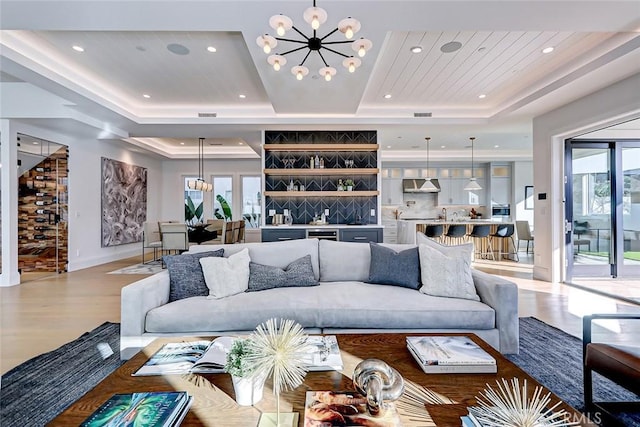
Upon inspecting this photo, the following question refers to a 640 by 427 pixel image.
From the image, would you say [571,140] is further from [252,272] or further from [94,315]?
[94,315]

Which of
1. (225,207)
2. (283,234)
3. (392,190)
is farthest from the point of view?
(392,190)

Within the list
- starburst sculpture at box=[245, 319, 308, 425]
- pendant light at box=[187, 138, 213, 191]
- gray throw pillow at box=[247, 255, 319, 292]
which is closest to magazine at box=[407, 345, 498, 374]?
starburst sculpture at box=[245, 319, 308, 425]

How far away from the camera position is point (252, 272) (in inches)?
110

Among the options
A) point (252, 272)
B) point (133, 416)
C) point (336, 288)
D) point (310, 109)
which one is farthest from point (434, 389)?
point (310, 109)

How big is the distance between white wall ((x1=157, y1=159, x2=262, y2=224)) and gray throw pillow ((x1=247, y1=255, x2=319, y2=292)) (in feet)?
25.9

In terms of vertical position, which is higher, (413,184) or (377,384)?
(413,184)

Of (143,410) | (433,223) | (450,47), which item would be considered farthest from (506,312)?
(433,223)

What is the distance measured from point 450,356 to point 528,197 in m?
10.4

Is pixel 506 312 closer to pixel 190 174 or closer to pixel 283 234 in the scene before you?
pixel 283 234

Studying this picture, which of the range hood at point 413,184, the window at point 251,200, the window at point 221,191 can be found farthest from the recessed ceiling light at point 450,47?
the window at point 221,191

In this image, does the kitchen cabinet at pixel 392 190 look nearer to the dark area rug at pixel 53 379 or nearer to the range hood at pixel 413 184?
the range hood at pixel 413 184

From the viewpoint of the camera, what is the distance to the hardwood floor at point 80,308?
114 inches

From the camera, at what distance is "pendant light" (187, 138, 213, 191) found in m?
8.47

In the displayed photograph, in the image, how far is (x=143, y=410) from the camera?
3.57ft
